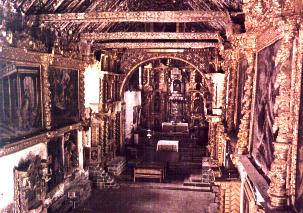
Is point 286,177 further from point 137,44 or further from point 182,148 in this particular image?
point 182,148

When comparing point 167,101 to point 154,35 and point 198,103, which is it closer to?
point 198,103

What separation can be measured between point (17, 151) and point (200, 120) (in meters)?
16.5

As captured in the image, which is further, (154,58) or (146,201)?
(154,58)

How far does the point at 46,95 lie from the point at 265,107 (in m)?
6.41

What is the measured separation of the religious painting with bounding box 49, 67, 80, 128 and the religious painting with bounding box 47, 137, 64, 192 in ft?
1.88

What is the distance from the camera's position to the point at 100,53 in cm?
1396

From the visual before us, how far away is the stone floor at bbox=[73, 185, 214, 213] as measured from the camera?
11375mm

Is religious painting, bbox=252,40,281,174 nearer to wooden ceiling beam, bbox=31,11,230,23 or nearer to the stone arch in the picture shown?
wooden ceiling beam, bbox=31,11,230,23

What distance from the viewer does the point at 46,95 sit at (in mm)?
8922

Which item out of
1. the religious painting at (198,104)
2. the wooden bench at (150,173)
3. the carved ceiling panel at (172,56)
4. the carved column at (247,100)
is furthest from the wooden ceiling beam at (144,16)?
the religious painting at (198,104)

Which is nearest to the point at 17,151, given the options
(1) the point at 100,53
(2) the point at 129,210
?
(2) the point at 129,210

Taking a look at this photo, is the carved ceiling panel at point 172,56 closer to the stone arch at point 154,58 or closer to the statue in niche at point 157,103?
the stone arch at point 154,58

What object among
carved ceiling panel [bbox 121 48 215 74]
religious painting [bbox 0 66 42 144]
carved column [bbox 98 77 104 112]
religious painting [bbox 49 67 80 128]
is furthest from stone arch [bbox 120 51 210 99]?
religious painting [bbox 0 66 42 144]

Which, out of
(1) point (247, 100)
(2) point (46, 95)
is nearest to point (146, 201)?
(2) point (46, 95)
